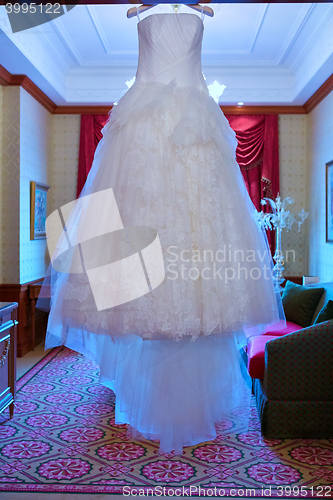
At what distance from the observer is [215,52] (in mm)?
5129

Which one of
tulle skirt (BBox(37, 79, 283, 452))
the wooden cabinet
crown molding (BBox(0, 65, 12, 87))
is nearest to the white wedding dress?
tulle skirt (BBox(37, 79, 283, 452))

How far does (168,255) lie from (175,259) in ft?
0.14

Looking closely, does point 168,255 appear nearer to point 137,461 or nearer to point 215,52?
point 137,461

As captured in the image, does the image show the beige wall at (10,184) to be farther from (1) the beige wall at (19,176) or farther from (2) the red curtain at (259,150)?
(2) the red curtain at (259,150)

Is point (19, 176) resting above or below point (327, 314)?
above

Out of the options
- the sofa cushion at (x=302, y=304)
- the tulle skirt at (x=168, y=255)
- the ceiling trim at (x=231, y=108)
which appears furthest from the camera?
the ceiling trim at (x=231, y=108)

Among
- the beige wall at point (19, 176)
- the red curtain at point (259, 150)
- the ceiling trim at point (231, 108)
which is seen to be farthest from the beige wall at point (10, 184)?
the red curtain at point (259, 150)

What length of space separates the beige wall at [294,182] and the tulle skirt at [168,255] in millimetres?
3542

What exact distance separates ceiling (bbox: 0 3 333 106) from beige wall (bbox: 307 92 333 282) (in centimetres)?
33

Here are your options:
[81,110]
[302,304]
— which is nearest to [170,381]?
[302,304]

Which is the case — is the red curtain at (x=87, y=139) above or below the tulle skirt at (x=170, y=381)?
above

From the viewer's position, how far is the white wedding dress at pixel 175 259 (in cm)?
226

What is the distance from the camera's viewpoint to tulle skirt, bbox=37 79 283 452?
2244 millimetres

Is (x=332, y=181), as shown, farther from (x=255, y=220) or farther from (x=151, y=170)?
(x=151, y=170)
